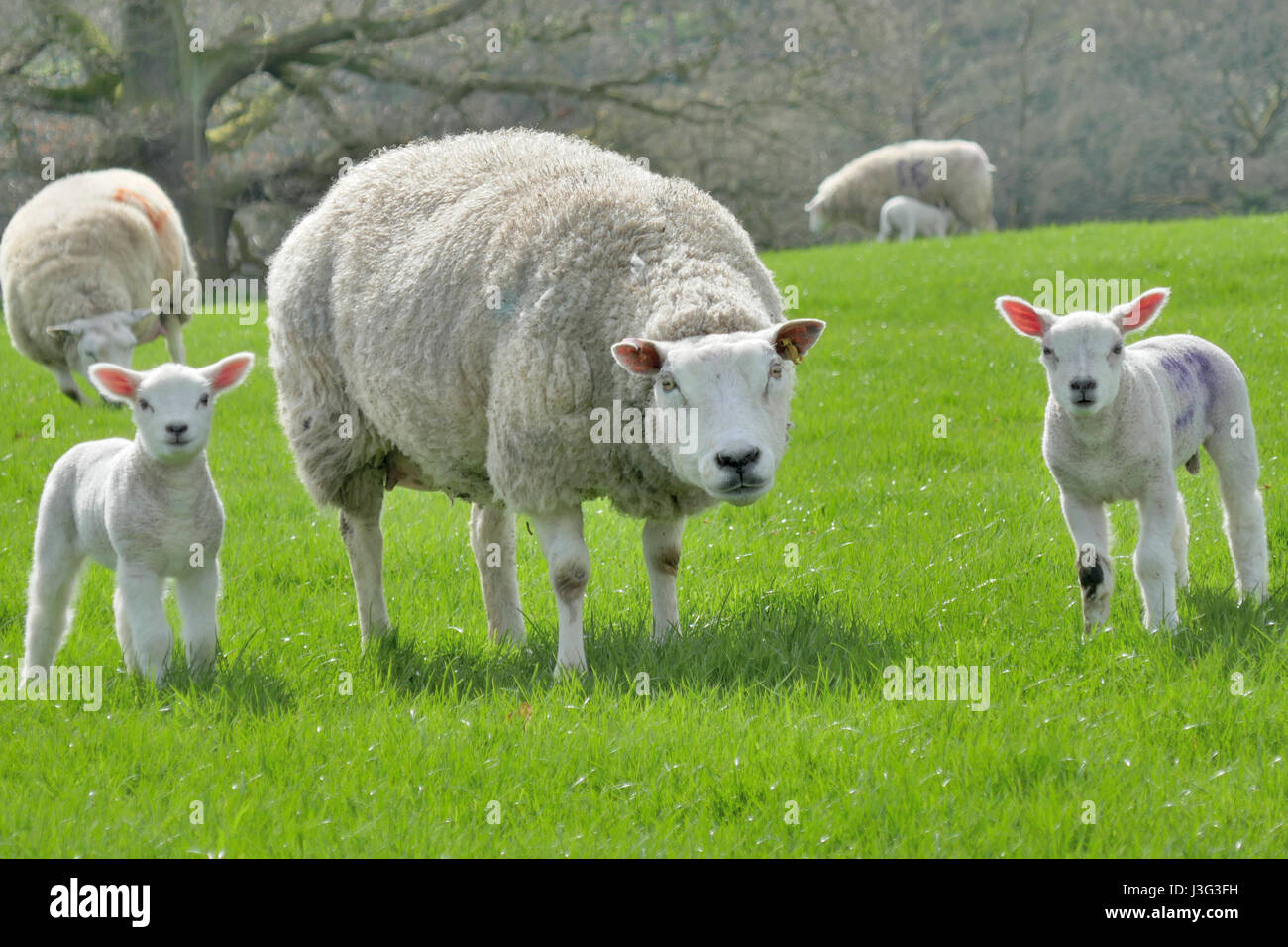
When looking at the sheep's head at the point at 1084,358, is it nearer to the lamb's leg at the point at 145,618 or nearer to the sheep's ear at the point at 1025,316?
the sheep's ear at the point at 1025,316

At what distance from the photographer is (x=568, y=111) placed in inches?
947

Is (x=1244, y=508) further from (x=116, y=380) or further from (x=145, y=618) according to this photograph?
(x=116, y=380)

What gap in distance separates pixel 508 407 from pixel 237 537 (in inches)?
117

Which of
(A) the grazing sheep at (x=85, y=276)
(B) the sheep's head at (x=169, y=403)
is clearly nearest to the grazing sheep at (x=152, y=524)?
(B) the sheep's head at (x=169, y=403)

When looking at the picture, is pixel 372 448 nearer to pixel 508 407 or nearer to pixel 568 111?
pixel 508 407

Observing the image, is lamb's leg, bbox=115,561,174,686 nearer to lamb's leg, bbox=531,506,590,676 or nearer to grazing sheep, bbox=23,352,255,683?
grazing sheep, bbox=23,352,255,683

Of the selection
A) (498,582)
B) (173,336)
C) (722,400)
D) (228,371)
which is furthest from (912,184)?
(722,400)

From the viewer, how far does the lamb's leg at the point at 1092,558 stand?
4863 millimetres

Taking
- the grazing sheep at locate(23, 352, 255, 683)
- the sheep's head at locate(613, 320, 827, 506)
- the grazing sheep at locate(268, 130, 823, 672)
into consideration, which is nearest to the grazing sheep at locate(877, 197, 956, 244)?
the grazing sheep at locate(268, 130, 823, 672)

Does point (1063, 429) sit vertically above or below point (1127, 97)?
below

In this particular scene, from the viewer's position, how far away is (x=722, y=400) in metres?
4.21

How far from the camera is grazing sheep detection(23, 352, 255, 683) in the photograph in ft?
15.1
